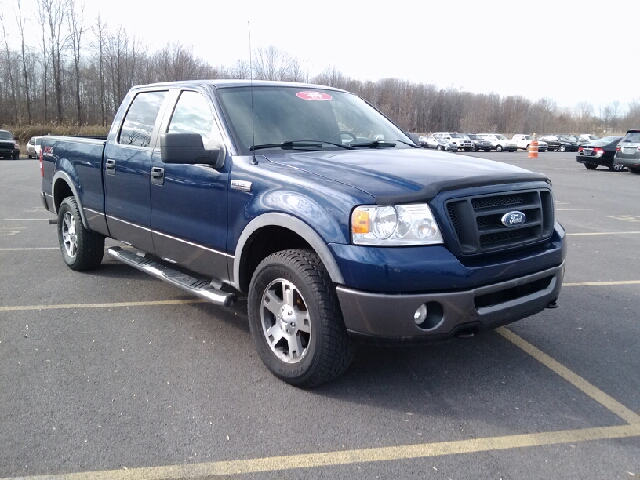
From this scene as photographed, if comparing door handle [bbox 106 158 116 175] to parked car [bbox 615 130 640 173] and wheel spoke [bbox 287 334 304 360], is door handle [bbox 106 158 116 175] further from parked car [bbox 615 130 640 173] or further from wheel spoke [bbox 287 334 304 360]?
parked car [bbox 615 130 640 173]

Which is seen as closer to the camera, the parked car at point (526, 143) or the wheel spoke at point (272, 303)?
the wheel spoke at point (272, 303)

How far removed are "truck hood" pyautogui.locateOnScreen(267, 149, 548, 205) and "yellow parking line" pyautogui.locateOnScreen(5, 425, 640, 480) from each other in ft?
4.36

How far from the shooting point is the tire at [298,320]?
Result: 136 inches

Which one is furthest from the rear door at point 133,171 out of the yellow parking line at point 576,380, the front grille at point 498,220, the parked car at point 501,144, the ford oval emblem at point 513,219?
the parked car at point 501,144

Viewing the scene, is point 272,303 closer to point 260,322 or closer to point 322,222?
point 260,322

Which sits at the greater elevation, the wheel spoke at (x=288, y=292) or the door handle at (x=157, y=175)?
the door handle at (x=157, y=175)

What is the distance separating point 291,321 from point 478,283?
1166mm

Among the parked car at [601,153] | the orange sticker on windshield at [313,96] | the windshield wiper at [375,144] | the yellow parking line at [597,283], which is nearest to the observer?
the windshield wiper at [375,144]

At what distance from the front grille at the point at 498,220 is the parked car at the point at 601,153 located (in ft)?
73.8

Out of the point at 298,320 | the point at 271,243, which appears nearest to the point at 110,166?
the point at 271,243

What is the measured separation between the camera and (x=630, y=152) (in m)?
22.3

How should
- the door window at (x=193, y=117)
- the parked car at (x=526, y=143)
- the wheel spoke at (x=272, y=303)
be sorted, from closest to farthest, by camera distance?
the wheel spoke at (x=272, y=303), the door window at (x=193, y=117), the parked car at (x=526, y=143)

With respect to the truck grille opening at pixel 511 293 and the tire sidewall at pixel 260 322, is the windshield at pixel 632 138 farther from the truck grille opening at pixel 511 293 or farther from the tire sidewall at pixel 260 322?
the tire sidewall at pixel 260 322

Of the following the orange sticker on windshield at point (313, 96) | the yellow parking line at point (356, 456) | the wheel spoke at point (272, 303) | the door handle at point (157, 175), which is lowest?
the yellow parking line at point (356, 456)
